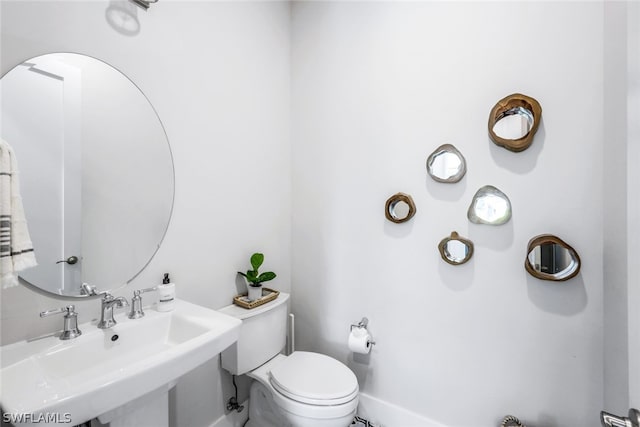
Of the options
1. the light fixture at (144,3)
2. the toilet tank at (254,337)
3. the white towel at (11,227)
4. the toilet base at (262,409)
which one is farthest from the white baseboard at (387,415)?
the light fixture at (144,3)

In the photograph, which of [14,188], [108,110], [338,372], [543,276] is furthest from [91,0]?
[543,276]

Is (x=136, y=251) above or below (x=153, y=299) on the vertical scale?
above

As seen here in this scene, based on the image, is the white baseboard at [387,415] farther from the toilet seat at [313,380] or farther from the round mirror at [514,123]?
the round mirror at [514,123]

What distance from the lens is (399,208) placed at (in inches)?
59.9

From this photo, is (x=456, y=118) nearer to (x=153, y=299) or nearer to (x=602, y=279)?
(x=602, y=279)

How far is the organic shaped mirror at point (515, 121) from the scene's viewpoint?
118 cm

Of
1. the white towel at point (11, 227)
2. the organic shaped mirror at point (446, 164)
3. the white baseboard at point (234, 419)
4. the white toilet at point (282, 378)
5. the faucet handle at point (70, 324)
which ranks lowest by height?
the white baseboard at point (234, 419)

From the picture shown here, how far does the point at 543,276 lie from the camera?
1173 millimetres

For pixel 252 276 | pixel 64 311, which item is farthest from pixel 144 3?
pixel 252 276

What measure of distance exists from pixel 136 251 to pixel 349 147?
3.91 ft

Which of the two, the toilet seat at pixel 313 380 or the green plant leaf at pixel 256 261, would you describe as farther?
the green plant leaf at pixel 256 261

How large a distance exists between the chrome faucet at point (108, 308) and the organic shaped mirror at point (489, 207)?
1.50 meters

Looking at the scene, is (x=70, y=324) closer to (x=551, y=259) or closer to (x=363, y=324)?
(x=363, y=324)

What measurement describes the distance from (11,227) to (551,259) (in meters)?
1.84
